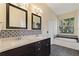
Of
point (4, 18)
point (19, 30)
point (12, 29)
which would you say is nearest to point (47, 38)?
point (19, 30)

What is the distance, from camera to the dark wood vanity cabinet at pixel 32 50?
1.18 m

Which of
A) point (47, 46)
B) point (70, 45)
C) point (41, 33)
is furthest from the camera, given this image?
point (41, 33)

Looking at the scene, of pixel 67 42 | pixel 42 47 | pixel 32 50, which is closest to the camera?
pixel 32 50

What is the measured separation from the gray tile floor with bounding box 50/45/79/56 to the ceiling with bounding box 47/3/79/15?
607mm

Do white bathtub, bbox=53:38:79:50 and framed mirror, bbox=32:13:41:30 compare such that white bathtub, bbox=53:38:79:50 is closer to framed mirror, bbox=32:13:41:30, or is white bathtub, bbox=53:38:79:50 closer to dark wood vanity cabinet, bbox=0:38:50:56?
dark wood vanity cabinet, bbox=0:38:50:56

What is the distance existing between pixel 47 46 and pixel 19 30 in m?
0.61

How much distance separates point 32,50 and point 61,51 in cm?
48

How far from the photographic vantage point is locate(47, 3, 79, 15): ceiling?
150 centimetres

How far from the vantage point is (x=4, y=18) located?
Result: 62.8 inches

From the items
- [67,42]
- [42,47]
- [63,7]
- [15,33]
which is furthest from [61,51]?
[15,33]

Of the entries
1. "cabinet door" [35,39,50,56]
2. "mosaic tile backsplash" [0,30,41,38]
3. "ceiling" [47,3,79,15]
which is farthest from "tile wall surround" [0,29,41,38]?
"ceiling" [47,3,79,15]

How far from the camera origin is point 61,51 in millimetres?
1621

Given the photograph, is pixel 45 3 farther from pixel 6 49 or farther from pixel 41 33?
pixel 6 49

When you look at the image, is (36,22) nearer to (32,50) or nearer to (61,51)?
(32,50)
